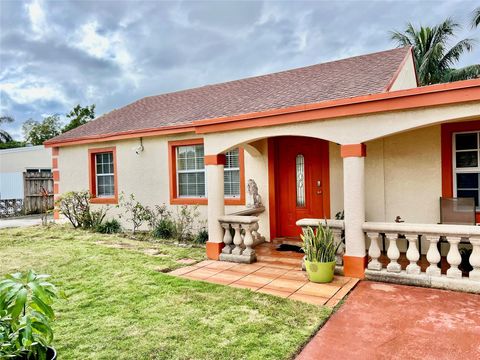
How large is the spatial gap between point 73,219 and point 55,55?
1125 centimetres

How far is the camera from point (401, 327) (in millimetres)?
3523

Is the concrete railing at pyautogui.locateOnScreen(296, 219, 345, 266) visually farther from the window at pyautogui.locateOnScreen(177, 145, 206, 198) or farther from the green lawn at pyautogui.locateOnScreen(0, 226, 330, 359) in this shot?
the window at pyautogui.locateOnScreen(177, 145, 206, 198)

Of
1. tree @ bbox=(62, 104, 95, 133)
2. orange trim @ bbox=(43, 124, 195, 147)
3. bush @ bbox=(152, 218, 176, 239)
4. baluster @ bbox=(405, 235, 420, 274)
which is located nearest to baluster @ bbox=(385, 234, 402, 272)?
baluster @ bbox=(405, 235, 420, 274)

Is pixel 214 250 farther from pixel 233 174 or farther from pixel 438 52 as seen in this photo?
pixel 438 52

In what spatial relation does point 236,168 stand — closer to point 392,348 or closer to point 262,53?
point 392,348

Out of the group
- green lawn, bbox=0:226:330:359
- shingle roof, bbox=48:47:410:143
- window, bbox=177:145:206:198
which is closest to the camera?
green lawn, bbox=0:226:330:359

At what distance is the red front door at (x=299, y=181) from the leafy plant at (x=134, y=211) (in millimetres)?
3978

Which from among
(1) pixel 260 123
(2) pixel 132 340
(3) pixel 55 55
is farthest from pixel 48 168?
(2) pixel 132 340

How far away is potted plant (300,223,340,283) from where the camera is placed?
492 cm

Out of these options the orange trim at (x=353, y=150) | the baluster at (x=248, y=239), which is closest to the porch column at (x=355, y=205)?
the orange trim at (x=353, y=150)

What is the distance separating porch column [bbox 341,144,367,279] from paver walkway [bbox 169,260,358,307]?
1.00ft

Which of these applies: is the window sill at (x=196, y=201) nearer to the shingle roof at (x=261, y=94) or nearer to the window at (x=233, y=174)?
the window at (x=233, y=174)

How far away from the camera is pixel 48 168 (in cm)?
1973

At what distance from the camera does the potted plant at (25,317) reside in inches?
80.6
